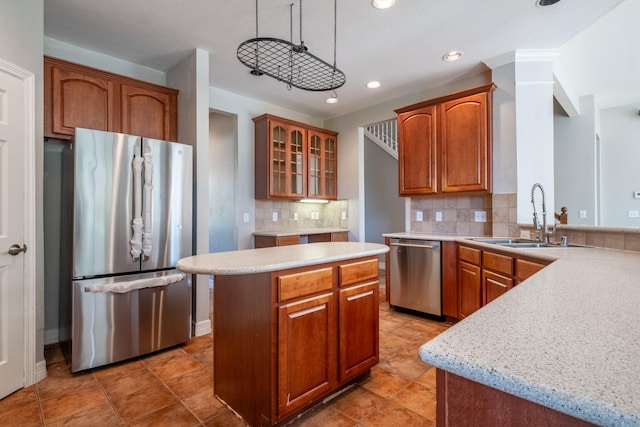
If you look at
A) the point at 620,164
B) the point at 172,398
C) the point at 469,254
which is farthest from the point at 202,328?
the point at 620,164

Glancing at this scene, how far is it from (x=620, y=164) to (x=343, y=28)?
5.04 meters

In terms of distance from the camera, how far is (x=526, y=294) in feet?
3.20

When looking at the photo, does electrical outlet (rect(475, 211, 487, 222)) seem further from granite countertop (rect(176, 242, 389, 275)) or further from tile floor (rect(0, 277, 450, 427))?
granite countertop (rect(176, 242, 389, 275))

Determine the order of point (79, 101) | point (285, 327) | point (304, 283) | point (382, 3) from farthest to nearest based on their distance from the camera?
point (79, 101) < point (382, 3) < point (304, 283) < point (285, 327)

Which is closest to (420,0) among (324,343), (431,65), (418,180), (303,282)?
(431,65)

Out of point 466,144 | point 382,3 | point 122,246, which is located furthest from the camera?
point 466,144

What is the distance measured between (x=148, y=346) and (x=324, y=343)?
1609 millimetres

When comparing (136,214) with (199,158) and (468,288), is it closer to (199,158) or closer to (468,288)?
(199,158)

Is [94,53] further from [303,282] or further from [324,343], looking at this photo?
[324,343]

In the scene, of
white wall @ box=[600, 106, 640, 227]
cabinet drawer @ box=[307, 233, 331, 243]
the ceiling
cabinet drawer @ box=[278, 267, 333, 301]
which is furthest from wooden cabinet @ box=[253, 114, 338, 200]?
white wall @ box=[600, 106, 640, 227]

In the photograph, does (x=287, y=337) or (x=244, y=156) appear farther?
(x=244, y=156)

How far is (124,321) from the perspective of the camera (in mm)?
2436

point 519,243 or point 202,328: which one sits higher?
point 519,243

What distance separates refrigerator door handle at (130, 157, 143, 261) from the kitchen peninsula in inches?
39.2
